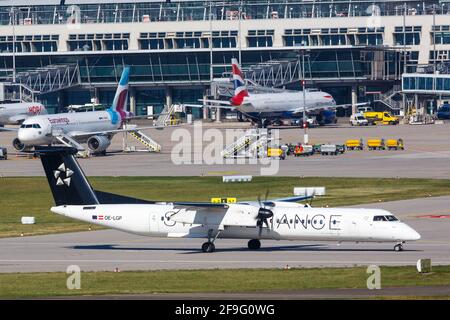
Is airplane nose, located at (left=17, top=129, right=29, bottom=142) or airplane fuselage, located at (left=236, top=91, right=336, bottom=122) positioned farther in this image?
airplane fuselage, located at (left=236, top=91, right=336, bottom=122)

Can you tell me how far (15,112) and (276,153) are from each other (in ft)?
186

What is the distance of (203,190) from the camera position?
9412cm

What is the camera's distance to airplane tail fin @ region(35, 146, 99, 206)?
6228 centimetres

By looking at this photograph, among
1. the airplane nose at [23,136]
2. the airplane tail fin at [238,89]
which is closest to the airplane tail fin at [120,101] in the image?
the airplane nose at [23,136]

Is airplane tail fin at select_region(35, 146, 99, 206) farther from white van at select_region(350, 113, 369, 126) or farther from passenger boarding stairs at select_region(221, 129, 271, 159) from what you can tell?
white van at select_region(350, 113, 369, 126)

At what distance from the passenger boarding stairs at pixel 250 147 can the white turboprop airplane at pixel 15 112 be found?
4953 cm

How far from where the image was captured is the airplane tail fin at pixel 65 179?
62.3 m

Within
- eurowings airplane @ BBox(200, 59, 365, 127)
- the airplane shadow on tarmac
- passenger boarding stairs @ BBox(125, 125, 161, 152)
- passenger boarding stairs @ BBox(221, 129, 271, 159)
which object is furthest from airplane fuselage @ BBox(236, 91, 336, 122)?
the airplane shadow on tarmac

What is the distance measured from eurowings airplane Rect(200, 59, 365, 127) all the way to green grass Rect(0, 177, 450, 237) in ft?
205

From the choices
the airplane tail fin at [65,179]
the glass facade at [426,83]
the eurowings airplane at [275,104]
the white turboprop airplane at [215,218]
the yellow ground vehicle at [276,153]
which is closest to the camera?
the white turboprop airplane at [215,218]

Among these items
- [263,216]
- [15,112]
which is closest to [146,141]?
[15,112]

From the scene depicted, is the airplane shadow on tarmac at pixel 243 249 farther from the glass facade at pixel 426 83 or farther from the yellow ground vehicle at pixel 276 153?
the glass facade at pixel 426 83

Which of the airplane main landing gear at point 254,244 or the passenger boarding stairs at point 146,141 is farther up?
the passenger boarding stairs at point 146,141

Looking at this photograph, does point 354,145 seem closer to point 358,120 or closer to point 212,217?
point 358,120
